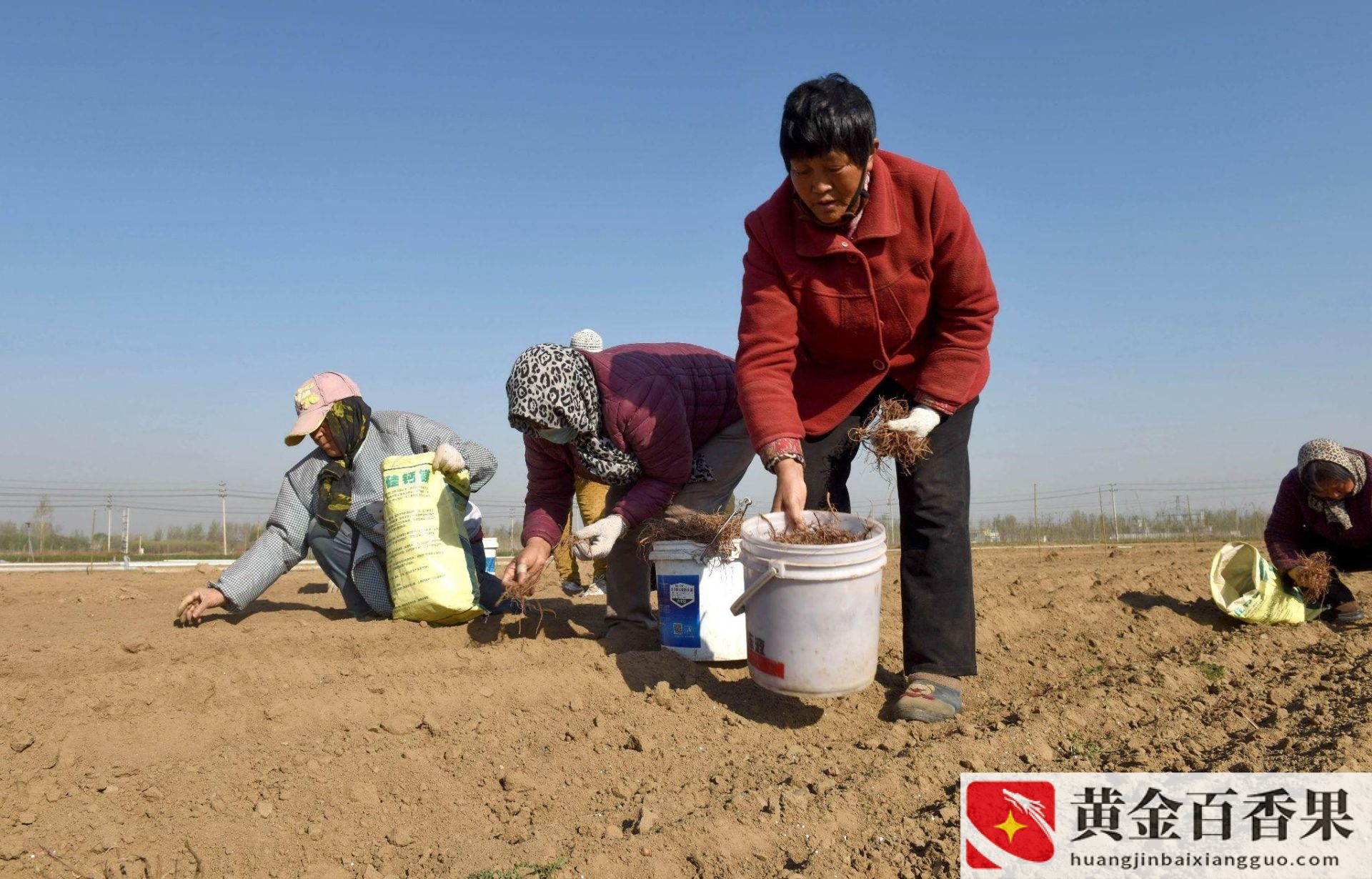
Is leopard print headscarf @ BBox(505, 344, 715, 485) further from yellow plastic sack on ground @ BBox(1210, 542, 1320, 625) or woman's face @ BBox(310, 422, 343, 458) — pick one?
yellow plastic sack on ground @ BBox(1210, 542, 1320, 625)

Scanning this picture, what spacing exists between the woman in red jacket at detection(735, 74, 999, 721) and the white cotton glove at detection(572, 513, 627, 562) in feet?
2.71

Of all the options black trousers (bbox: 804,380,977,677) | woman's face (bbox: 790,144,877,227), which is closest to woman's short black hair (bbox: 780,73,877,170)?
woman's face (bbox: 790,144,877,227)

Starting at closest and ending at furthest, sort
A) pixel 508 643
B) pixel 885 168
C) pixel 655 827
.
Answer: pixel 655 827 < pixel 885 168 < pixel 508 643

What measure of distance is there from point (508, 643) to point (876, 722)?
1453mm

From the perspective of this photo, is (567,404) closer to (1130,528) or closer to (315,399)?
(315,399)

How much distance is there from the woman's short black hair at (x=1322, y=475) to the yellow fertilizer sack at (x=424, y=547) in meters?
4.17

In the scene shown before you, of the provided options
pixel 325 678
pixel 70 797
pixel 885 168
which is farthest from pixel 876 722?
pixel 70 797

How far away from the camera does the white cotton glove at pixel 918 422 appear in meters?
2.46

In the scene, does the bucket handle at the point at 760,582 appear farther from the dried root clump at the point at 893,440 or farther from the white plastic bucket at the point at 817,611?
the dried root clump at the point at 893,440

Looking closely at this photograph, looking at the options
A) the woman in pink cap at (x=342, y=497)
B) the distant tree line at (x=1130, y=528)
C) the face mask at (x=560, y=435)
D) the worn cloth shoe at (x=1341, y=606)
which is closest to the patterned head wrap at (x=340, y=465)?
the woman in pink cap at (x=342, y=497)

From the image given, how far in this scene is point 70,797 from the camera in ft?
7.04

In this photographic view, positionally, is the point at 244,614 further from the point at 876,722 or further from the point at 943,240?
the point at 943,240

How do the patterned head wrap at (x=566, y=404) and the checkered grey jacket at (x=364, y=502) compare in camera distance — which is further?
the checkered grey jacket at (x=364, y=502)

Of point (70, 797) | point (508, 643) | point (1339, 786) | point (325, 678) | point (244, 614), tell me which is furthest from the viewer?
point (244, 614)
